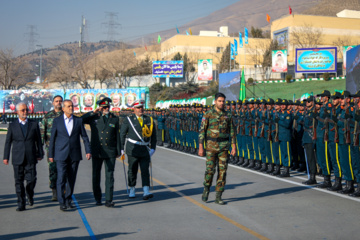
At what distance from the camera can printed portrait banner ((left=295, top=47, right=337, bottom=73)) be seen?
174 feet

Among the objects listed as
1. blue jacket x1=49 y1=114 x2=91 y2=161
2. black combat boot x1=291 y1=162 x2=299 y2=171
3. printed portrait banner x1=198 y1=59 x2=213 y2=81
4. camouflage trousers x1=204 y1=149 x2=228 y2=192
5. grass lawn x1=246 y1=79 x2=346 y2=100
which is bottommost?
black combat boot x1=291 y1=162 x2=299 y2=171

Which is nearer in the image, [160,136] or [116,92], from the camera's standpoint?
[160,136]

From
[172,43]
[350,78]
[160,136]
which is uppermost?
[172,43]

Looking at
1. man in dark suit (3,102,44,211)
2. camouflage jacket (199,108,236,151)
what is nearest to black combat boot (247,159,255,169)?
camouflage jacket (199,108,236,151)

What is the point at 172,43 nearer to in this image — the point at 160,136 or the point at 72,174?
the point at 160,136

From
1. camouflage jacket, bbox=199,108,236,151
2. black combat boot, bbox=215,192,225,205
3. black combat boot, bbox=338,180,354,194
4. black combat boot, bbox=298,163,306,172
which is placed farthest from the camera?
black combat boot, bbox=298,163,306,172

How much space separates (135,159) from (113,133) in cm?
85

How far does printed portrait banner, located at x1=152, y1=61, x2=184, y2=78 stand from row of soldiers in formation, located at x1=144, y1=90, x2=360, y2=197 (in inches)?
2296

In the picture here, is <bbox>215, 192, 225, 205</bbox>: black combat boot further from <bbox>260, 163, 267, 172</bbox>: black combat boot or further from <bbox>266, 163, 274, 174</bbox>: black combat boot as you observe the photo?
<bbox>260, 163, 267, 172</bbox>: black combat boot

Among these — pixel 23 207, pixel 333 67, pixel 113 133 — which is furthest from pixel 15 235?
pixel 333 67

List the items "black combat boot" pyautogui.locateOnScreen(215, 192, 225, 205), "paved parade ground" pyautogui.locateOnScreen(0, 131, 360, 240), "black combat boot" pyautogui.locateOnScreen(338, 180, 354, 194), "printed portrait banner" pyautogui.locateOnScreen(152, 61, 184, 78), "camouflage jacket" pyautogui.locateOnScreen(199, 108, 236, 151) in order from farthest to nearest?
1. "printed portrait banner" pyautogui.locateOnScreen(152, 61, 184, 78)
2. "black combat boot" pyautogui.locateOnScreen(338, 180, 354, 194)
3. "camouflage jacket" pyautogui.locateOnScreen(199, 108, 236, 151)
4. "black combat boot" pyautogui.locateOnScreen(215, 192, 225, 205)
5. "paved parade ground" pyautogui.locateOnScreen(0, 131, 360, 240)

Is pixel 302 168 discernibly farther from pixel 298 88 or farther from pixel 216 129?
pixel 298 88

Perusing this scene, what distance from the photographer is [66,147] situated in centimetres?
910

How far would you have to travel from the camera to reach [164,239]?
6.74 meters
